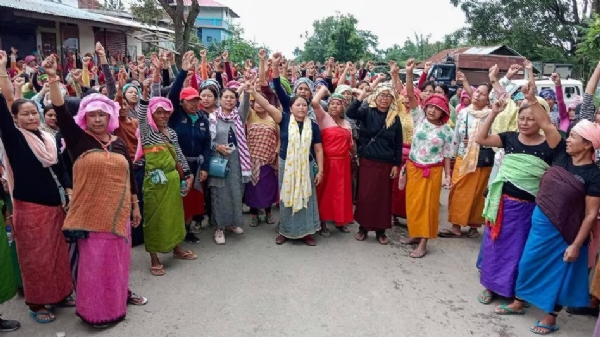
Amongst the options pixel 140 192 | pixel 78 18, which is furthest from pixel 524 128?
pixel 78 18

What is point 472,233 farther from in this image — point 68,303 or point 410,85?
point 68,303

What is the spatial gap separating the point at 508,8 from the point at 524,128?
77.7 ft

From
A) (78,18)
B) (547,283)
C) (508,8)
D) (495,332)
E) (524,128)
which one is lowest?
(495,332)

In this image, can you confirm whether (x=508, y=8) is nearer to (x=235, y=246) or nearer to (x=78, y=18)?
(x=78, y=18)

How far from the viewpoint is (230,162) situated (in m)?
5.00

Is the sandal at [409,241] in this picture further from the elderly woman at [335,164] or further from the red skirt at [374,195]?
the elderly woman at [335,164]

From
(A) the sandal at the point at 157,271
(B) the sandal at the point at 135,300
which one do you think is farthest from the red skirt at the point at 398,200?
(B) the sandal at the point at 135,300

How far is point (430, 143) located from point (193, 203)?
8.50 feet

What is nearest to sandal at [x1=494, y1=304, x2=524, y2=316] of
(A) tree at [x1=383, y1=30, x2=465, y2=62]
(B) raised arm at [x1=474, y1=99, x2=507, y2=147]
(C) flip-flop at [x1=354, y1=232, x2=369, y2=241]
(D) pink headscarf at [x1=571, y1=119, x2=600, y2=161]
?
(B) raised arm at [x1=474, y1=99, x2=507, y2=147]

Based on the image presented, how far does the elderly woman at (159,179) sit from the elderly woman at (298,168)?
1.06 m

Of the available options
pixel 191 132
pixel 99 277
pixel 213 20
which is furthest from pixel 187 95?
pixel 213 20

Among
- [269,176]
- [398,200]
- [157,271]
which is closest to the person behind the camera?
[157,271]

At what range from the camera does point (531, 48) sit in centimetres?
2373

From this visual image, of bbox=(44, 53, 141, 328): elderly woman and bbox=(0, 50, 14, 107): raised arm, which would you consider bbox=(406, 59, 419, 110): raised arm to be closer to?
bbox=(44, 53, 141, 328): elderly woman
